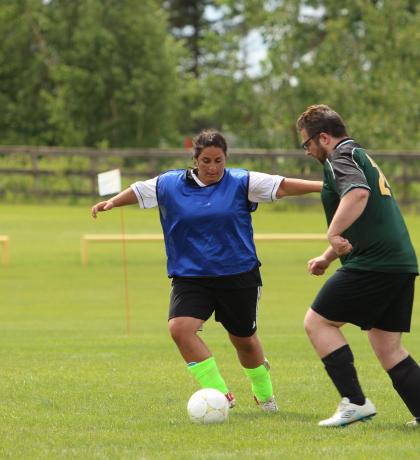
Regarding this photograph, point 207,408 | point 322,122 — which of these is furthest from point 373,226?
point 207,408

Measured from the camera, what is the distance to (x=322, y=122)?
687cm

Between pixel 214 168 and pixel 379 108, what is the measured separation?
32899mm

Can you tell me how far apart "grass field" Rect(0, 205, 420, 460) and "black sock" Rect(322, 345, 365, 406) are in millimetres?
193

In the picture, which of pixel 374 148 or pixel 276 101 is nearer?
pixel 374 148

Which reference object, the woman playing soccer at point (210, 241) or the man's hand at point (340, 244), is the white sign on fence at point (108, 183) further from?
the man's hand at point (340, 244)

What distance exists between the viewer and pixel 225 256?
25.0ft

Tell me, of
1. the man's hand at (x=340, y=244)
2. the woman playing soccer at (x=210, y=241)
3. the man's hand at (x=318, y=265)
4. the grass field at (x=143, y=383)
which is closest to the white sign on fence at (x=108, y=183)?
the grass field at (x=143, y=383)

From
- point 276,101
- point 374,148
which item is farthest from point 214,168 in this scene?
point 276,101

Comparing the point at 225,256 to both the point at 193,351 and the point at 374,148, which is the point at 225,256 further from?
the point at 374,148

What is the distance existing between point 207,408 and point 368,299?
1.17m

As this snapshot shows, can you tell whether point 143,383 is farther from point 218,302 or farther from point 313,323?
point 313,323

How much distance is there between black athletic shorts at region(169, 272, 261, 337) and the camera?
7609 millimetres

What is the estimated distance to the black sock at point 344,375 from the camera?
6930 millimetres

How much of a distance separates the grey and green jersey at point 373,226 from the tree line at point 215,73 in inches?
1285
